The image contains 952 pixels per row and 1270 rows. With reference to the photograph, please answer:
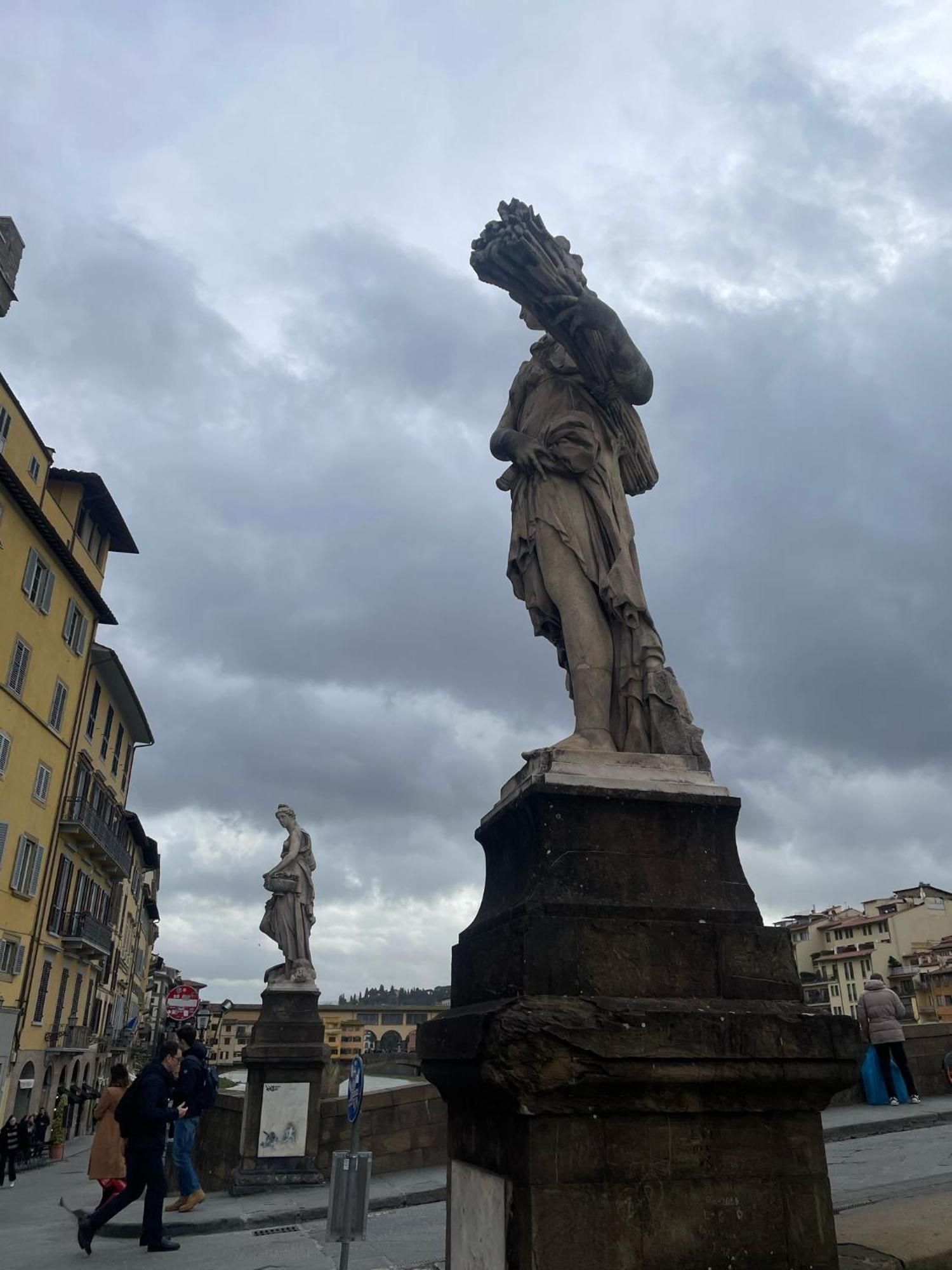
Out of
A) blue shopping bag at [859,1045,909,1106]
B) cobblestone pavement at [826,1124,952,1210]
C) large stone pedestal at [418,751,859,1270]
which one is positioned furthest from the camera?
blue shopping bag at [859,1045,909,1106]

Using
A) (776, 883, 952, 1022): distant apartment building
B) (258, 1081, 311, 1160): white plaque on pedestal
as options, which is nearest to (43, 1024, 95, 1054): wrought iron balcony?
(258, 1081, 311, 1160): white plaque on pedestal

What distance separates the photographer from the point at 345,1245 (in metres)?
5.29

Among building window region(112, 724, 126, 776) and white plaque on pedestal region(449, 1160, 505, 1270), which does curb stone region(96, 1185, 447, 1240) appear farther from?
building window region(112, 724, 126, 776)

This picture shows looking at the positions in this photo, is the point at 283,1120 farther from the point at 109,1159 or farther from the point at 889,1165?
the point at 889,1165

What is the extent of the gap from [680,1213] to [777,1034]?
66cm

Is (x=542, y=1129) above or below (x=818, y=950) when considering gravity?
below

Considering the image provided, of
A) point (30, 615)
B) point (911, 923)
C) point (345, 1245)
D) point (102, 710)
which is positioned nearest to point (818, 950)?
point (911, 923)

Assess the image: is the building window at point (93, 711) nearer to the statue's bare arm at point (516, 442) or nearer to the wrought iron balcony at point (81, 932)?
the wrought iron balcony at point (81, 932)

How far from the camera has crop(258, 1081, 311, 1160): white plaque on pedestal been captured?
462 inches

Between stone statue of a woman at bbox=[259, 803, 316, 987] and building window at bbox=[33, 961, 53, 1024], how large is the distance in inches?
695

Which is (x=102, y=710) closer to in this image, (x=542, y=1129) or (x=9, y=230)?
(x=9, y=230)

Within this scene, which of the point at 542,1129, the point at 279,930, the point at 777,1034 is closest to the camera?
the point at 542,1129

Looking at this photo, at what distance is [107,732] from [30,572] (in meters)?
11.0

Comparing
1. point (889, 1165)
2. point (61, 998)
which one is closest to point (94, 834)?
point (61, 998)
